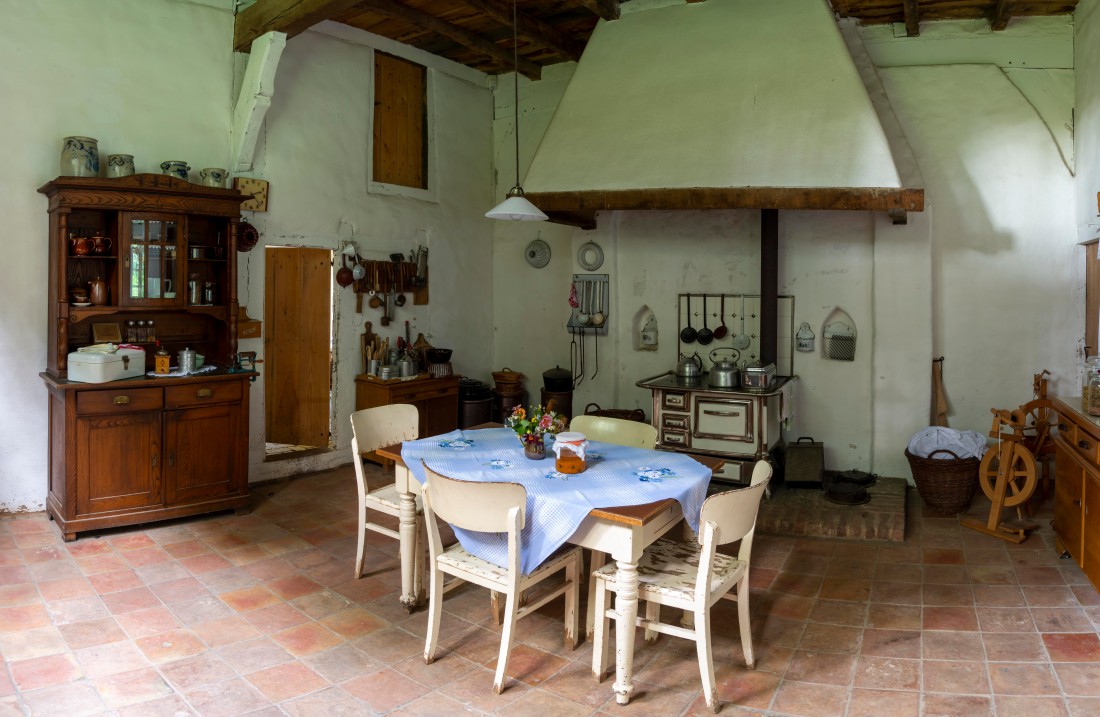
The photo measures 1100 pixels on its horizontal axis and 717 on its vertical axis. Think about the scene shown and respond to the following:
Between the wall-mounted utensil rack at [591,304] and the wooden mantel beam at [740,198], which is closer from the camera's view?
the wooden mantel beam at [740,198]

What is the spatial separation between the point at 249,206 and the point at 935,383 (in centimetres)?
558

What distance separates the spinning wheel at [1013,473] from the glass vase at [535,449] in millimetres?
3130

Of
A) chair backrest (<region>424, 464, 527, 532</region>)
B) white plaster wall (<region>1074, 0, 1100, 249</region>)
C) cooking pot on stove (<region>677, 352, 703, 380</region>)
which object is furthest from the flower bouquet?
white plaster wall (<region>1074, 0, 1100, 249</region>)

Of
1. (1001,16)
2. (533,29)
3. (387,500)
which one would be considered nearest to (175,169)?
(387,500)

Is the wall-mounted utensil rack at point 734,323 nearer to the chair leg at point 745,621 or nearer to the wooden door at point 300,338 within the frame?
the wooden door at point 300,338

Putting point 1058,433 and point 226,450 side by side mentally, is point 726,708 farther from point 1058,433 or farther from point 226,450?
point 226,450

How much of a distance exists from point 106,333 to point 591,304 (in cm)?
401

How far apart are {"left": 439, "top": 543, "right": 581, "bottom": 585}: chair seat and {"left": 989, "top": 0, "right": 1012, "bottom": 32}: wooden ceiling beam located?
16.5 feet

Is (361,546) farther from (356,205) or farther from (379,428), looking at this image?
(356,205)

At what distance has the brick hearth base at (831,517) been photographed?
15.7 feet

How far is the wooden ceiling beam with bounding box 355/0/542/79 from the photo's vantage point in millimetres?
5883

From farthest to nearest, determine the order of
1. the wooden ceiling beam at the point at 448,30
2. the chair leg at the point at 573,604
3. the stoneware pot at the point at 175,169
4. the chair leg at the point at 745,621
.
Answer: the wooden ceiling beam at the point at 448,30 → the stoneware pot at the point at 175,169 → the chair leg at the point at 573,604 → the chair leg at the point at 745,621

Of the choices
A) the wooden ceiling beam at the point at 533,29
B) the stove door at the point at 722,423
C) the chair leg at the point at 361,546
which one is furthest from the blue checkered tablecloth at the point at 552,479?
the wooden ceiling beam at the point at 533,29

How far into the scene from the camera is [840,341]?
239 inches
